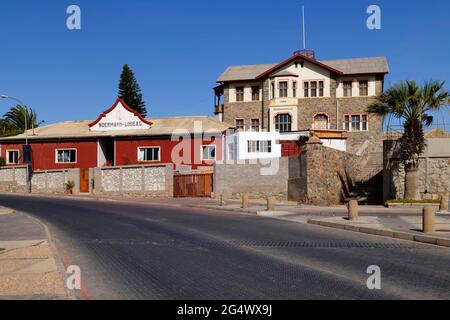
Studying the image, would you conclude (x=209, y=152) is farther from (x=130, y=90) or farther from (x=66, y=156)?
(x=130, y=90)

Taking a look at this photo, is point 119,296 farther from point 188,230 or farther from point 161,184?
point 161,184

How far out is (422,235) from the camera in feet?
46.4

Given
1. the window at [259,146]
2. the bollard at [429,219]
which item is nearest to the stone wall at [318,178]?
the window at [259,146]

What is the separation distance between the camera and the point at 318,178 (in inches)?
1207

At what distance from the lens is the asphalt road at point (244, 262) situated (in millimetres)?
7844

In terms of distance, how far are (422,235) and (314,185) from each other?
1636cm

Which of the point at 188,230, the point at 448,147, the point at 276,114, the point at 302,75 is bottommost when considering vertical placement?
the point at 188,230

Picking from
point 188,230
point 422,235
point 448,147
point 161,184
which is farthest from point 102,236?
point 161,184

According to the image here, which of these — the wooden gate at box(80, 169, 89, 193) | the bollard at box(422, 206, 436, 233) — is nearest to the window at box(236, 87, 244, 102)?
the wooden gate at box(80, 169, 89, 193)

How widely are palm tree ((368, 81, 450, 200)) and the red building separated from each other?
2099 centimetres

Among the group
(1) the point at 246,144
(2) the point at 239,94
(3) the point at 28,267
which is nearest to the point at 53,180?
(1) the point at 246,144

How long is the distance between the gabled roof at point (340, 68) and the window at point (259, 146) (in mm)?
15500

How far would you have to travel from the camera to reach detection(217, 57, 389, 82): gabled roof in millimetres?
55872

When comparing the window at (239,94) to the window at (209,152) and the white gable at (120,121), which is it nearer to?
the white gable at (120,121)
